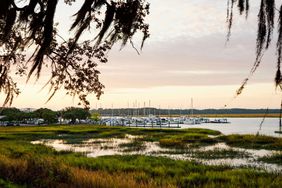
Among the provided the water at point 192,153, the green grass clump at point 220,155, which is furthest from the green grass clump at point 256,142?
the green grass clump at point 220,155

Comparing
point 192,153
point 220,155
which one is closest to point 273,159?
point 220,155

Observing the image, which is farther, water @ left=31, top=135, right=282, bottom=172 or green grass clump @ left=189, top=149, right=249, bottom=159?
green grass clump @ left=189, top=149, right=249, bottom=159

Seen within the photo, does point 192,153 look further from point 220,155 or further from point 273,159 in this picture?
point 273,159

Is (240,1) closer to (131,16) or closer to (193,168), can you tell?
(131,16)

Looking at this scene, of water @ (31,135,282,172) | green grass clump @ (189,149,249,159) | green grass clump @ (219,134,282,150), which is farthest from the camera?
green grass clump @ (219,134,282,150)

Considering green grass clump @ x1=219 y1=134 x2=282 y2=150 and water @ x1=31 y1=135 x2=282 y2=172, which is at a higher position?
green grass clump @ x1=219 y1=134 x2=282 y2=150

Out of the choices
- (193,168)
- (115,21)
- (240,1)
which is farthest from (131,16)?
(193,168)

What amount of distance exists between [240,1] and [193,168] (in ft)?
79.1

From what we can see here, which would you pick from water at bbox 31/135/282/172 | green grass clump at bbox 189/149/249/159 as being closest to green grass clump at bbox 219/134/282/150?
water at bbox 31/135/282/172

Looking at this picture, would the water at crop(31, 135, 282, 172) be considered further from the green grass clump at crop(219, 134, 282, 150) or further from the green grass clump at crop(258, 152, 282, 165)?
the green grass clump at crop(219, 134, 282, 150)

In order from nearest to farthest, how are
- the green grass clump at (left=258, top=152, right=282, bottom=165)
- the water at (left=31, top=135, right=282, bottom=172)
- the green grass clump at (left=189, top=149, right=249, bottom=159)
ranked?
1. the water at (left=31, top=135, right=282, bottom=172)
2. the green grass clump at (left=258, top=152, right=282, bottom=165)
3. the green grass clump at (left=189, top=149, right=249, bottom=159)

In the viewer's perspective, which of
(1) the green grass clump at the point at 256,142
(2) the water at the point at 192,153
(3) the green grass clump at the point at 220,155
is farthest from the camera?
(1) the green grass clump at the point at 256,142

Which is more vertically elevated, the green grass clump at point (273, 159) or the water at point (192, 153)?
the green grass clump at point (273, 159)

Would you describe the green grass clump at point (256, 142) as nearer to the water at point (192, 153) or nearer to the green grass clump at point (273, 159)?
the water at point (192, 153)
